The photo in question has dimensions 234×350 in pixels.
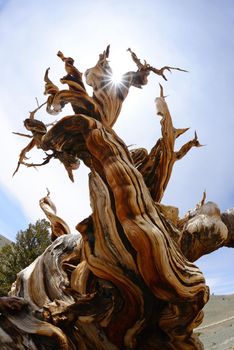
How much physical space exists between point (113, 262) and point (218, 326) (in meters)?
8.36

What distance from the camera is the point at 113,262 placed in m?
1.78

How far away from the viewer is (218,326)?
9.07m

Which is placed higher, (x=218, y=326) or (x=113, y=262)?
(x=113, y=262)

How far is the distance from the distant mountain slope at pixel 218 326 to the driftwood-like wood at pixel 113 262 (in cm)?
402

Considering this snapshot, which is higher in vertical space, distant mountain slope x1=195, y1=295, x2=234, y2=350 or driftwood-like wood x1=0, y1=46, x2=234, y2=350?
driftwood-like wood x1=0, y1=46, x2=234, y2=350

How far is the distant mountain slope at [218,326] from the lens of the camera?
626cm

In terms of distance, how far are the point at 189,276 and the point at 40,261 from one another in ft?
4.00

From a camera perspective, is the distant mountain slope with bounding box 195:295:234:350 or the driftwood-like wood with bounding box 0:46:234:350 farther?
the distant mountain slope with bounding box 195:295:234:350

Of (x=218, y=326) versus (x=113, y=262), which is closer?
(x=113, y=262)

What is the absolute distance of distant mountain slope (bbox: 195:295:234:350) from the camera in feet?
20.5

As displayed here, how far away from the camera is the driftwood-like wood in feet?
5.79

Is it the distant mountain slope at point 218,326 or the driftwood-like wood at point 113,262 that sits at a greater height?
the driftwood-like wood at point 113,262

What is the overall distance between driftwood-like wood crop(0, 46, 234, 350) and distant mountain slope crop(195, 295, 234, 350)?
402cm

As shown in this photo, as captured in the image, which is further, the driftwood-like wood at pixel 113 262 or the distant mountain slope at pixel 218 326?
the distant mountain slope at pixel 218 326
